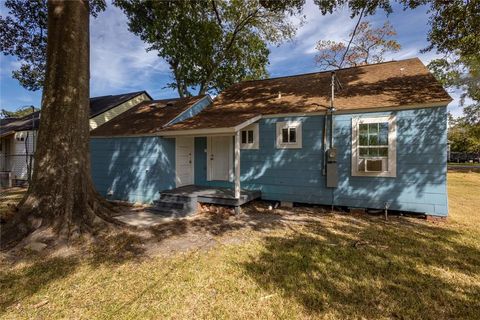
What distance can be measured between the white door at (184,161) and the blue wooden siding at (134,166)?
0.21 m

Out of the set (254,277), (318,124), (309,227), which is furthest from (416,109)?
(254,277)

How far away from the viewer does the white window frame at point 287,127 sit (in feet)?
26.2

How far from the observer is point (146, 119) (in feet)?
34.4

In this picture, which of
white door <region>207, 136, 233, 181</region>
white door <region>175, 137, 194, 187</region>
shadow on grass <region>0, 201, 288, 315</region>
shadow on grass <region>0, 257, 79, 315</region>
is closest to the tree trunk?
shadow on grass <region>0, 201, 288, 315</region>

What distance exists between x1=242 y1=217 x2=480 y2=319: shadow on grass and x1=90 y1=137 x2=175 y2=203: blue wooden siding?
195 inches

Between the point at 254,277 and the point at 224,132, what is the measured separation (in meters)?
4.63

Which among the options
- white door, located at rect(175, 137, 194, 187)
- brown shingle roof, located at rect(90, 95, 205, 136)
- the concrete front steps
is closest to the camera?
the concrete front steps

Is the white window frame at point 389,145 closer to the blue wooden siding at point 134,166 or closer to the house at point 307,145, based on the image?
the house at point 307,145

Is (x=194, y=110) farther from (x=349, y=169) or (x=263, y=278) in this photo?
(x=263, y=278)

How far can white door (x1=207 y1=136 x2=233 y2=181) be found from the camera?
9.34 m

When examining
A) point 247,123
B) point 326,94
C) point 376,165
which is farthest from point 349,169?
point 247,123

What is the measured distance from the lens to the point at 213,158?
9617 millimetres

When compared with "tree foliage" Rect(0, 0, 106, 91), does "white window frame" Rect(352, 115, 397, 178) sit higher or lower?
lower

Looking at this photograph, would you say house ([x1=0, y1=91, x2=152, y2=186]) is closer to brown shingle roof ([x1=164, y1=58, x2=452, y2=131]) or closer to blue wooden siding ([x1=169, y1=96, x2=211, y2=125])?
blue wooden siding ([x1=169, y1=96, x2=211, y2=125])
